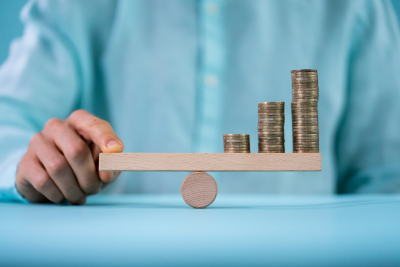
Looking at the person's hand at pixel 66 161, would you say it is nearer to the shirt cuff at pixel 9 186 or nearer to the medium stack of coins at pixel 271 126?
the shirt cuff at pixel 9 186

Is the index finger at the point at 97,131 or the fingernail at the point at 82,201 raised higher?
the index finger at the point at 97,131

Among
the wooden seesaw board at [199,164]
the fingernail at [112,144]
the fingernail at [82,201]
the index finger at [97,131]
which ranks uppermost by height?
the index finger at [97,131]

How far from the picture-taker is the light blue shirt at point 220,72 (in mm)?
Answer: 2266

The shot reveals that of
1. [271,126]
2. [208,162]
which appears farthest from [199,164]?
[271,126]

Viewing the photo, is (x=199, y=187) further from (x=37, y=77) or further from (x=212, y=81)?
(x=37, y=77)

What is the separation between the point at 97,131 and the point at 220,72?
44.5 inches

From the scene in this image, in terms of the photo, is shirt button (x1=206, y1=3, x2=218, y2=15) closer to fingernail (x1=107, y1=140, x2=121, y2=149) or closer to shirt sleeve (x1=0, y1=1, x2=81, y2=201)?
shirt sleeve (x1=0, y1=1, x2=81, y2=201)

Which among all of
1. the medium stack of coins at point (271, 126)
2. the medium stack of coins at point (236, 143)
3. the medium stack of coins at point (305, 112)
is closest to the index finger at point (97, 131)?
the medium stack of coins at point (236, 143)

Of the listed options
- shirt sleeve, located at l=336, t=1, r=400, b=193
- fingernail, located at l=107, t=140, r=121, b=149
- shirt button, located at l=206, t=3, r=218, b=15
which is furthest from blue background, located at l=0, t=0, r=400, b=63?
shirt sleeve, located at l=336, t=1, r=400, b=193

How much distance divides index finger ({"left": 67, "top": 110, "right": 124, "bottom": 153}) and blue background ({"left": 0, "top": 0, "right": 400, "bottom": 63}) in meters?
1.19

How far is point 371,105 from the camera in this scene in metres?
2.37

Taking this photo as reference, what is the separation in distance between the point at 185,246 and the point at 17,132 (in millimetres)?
1538

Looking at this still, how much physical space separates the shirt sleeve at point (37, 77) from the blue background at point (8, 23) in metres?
0.07

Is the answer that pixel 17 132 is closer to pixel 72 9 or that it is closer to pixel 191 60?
pixel 72 9
